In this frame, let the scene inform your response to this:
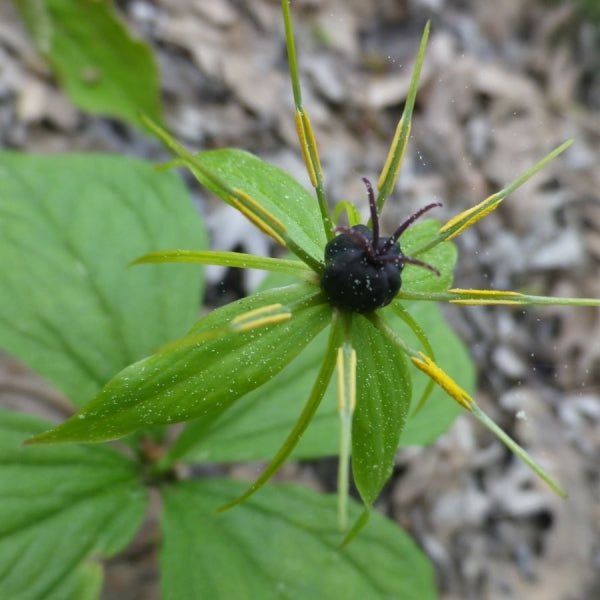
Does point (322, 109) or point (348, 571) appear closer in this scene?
point (348, 571)

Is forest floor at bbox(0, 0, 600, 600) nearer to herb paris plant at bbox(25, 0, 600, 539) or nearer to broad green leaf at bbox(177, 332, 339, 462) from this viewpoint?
broad green leaf at bbox(177, 332, 339, 462)

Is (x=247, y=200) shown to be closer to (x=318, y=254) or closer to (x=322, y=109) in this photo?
(x=318, y=254)

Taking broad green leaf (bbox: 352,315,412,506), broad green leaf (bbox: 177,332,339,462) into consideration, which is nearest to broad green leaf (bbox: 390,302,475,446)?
broad green leaf (bbox: 177,332,339,462)

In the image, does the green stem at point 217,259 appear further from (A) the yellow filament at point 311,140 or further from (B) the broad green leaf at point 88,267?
(B) the broad green leaf at point 88,267

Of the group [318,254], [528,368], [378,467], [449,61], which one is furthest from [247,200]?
[449,61]

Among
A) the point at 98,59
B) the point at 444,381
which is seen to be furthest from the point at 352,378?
the point at 98,59

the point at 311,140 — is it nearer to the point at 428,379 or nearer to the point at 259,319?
the point at 259,319
